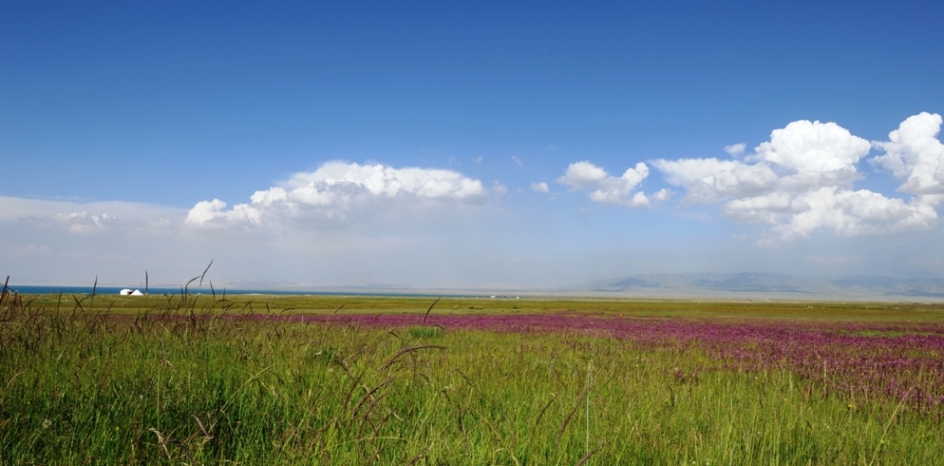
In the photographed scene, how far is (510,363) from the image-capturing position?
26.0 ft

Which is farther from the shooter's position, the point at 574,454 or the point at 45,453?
the point at 574,454

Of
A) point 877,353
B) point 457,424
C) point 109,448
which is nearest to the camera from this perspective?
point 109,448

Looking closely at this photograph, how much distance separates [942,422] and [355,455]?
637 cm

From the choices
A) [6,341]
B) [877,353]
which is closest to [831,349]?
[877,353]

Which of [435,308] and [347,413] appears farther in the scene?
[435,308]

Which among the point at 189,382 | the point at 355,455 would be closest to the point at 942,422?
the point at 355,455

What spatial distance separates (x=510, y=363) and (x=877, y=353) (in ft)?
35.0

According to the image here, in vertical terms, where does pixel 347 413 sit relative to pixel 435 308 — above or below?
above

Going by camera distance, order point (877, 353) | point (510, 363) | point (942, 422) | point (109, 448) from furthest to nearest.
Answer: point (877, 353)
point (510, 363)
point (942, 422)
point (109, 448)

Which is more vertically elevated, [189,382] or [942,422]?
[189,382]

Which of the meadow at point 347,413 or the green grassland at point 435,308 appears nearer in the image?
the meadow at point 347,413

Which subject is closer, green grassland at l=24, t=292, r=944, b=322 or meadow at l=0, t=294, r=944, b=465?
meadow at l=0, t=294, r=944, b=465

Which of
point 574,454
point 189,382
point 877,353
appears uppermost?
point 189,382

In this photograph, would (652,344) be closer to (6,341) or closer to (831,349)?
(831,349)
